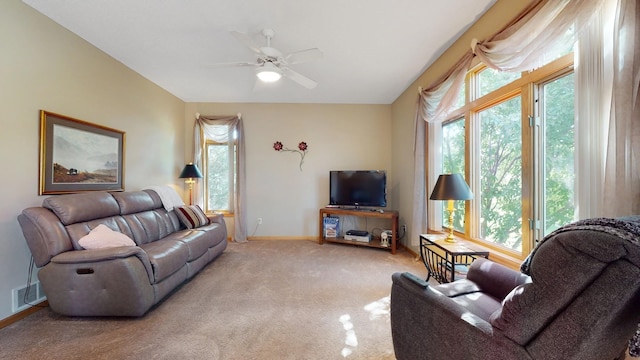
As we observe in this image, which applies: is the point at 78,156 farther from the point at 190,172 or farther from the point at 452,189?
the point at 452,189

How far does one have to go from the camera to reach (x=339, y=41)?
2.54 m

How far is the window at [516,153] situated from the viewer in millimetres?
1676

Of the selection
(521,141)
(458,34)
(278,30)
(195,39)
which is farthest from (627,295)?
(195,39)

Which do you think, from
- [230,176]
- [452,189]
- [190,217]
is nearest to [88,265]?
[190,217]

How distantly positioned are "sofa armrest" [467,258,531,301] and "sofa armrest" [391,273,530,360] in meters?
0.61

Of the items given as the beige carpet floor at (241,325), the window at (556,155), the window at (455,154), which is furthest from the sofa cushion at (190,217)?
the window at (556,155)

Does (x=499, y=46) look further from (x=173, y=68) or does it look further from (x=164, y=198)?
(x=164, y=198)

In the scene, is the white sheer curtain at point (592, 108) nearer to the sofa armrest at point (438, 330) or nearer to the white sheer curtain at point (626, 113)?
the white sheer curtain at point (626, 113)

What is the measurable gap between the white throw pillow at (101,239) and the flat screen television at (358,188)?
3009 mm

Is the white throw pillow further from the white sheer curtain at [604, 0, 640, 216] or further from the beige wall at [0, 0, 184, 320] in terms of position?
the white sheer curtain at [604, 0, 640, 216]

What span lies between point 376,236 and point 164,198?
11.5 feet

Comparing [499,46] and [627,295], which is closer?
[627,295]

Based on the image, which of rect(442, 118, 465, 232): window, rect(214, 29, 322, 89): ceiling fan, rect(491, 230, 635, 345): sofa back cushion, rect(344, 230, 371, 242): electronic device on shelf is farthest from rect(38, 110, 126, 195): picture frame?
rect(442, 118, 465, 232): window

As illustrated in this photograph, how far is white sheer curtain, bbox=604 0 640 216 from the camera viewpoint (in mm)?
1124
